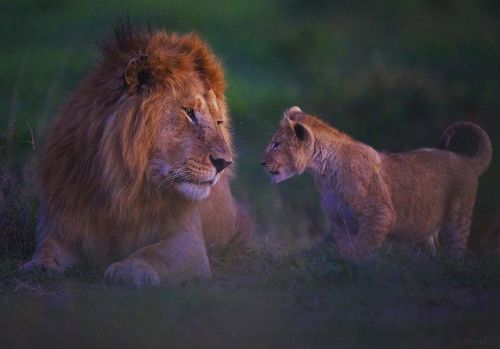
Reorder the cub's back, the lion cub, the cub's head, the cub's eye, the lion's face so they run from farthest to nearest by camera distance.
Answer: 1. the cub's back
2. the cub's head
3. the lion cub
4. the cub's eye
5. the lion's face

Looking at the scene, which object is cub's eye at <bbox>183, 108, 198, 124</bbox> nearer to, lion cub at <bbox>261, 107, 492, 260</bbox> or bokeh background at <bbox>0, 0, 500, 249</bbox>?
lion cub at <bbox>261, 107, 492, 260</bbox>

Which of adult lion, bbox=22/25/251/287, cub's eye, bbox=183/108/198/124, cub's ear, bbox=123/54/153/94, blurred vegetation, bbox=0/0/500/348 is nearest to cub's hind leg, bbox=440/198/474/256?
blurred vegetation, bbox=0/0/500/348

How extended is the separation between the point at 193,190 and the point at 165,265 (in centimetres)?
35

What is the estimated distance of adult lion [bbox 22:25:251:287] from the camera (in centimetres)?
493

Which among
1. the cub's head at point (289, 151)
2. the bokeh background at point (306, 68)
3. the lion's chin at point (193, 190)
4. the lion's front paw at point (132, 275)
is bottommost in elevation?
the lion's front paw at point (132, 275)

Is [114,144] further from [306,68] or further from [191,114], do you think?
[306,68]

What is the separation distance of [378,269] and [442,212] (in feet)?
6.04

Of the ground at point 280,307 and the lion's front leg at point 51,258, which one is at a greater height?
the lion's front leg at point 51,258

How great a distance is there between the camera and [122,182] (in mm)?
4977

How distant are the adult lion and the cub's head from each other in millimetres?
971

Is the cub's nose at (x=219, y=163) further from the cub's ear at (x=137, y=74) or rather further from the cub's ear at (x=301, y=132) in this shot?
the cub's ear at (x=301, y=132)

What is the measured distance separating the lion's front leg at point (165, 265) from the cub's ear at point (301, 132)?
4.01 feet

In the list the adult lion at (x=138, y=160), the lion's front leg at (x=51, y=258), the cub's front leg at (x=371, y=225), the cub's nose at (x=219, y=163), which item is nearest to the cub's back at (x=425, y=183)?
the cub's front leg at (x=371, y=225)

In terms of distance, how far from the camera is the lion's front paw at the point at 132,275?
466 cm
